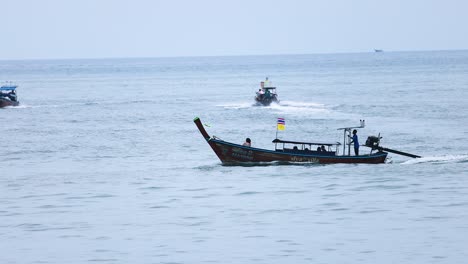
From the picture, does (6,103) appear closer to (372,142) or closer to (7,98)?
(7,98)

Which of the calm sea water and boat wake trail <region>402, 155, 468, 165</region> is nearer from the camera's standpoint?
the calm sea water

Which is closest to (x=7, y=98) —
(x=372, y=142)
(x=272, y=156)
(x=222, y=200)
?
(x=272, y=156)

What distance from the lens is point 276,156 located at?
41344 mm

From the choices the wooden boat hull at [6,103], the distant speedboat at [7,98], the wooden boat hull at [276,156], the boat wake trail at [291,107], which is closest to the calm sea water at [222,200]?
the wooden boat hull at [276,156]

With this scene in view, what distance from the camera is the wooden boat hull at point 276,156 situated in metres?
41.2

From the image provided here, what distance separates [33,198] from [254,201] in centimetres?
918

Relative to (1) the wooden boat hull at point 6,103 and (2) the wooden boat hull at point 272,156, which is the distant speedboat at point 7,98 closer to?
(1) the wooden boat hull at point 6,103

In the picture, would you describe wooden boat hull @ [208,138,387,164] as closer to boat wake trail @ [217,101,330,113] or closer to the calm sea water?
the calm sea water

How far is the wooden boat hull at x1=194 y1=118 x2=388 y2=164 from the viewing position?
135 ft

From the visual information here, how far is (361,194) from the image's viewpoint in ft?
112

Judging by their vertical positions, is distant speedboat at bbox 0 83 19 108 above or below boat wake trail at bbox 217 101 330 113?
above

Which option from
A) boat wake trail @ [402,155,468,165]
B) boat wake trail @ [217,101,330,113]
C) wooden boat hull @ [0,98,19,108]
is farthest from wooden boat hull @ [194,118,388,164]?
wooden boat hull @ [0,98,19,108]

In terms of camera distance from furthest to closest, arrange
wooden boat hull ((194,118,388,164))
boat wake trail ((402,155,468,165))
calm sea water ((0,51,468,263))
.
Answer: boat wake trail ((402,155,468,165))
wooden boat hull ((194,118,388,164))
calm sea water ((0,51,468,263))

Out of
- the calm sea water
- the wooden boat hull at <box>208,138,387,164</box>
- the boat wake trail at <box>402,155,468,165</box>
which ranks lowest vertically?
the calm sea water
